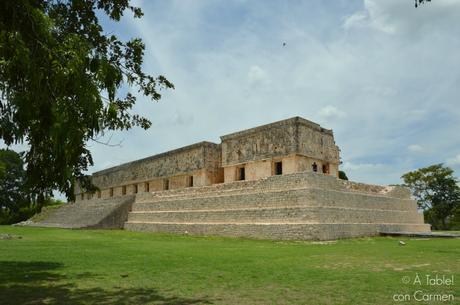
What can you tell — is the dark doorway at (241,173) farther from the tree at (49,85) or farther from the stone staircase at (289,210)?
the tree at (49,85)

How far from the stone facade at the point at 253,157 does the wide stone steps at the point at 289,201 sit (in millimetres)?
2390

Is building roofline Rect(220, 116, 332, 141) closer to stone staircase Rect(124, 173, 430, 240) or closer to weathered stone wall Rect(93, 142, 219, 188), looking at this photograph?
weathered stone wall Rect(93, 142, 219, 188)

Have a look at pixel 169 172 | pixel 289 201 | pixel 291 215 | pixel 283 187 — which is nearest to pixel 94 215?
pixel 169 172

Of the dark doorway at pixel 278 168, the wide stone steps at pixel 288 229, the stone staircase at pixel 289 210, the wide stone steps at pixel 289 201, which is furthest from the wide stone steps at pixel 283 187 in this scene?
the dark doorway at pixel 278 168

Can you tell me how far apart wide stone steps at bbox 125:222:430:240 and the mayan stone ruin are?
0.12 ft

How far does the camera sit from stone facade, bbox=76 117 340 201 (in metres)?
18.7

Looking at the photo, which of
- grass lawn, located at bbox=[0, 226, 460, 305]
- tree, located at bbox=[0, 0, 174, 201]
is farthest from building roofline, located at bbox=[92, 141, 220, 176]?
tree, located at bbox=[0, 0, 174, 201]

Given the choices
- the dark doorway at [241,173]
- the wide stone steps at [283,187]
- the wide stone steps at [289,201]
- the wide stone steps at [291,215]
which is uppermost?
the dark doorway at [241,173]

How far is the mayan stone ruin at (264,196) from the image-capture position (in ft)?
50.1

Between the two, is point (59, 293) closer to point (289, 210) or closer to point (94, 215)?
point (289, 210)

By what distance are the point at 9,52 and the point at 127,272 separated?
4489 mm

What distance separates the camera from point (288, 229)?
1475 centimetres

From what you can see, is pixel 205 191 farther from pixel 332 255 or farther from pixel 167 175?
pixel 332 255

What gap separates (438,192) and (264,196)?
22.8 metres
